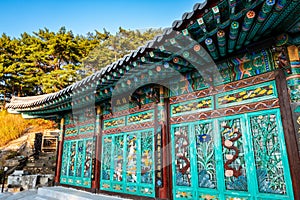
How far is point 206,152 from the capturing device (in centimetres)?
335

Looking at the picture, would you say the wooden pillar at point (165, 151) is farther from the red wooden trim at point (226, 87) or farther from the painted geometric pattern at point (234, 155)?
the painted geometric pattern at point (234, 155)

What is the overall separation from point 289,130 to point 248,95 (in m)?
0.71

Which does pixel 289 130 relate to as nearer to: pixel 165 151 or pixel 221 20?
pixel 221 20

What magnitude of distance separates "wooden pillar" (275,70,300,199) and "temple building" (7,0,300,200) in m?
0.01

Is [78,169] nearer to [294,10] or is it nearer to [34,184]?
[34,184]

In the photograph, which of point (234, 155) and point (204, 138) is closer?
point (234, 155)

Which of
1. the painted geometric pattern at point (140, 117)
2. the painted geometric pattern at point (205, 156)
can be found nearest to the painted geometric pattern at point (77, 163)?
the painted geometric pattern at point (140, 117)

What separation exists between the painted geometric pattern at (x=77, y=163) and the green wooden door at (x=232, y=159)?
285 cm

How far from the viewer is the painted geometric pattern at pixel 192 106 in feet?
11.6

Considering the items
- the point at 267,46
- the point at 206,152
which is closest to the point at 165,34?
the point at 267,46

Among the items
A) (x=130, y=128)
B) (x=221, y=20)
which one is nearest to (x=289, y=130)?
(x=221, y=20)

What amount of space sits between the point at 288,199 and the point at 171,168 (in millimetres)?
1794

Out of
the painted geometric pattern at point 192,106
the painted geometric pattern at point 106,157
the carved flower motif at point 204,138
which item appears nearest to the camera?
the carved flower motif at point 204,138

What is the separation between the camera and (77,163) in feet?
19.7
